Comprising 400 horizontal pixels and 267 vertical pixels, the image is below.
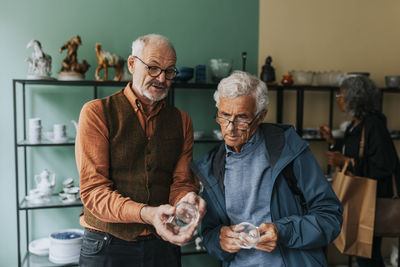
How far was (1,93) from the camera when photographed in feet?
9.19

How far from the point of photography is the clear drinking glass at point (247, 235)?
4.33 ft

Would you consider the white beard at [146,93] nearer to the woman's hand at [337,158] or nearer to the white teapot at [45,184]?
the white teapot at [45,184]

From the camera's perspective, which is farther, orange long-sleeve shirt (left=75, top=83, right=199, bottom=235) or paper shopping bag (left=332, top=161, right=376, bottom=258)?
paper shopping bag (left=332, top=161, right=376, bottom=258)

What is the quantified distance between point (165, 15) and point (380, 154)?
81.5 inches

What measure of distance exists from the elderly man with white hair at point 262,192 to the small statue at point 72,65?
1.48 meters

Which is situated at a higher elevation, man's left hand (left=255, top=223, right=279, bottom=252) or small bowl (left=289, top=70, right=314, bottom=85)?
small bowl (left=289, top=70, right=314, bottom=85)

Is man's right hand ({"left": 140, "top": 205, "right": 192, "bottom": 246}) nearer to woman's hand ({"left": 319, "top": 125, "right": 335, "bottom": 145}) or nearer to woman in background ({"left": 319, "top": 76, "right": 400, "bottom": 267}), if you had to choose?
woman in background ({"left": 319, "top": 76, "right": 400, "bottom": 267})

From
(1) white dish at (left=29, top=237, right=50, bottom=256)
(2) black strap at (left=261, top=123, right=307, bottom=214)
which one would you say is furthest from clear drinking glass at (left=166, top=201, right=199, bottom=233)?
(1) white dish at (left=29, top=237, right=50, bottom=256)

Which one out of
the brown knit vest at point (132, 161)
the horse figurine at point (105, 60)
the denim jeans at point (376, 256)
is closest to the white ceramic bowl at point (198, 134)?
the horse figurine at point (105, 60)

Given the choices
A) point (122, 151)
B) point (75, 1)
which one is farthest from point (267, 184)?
point (75, 1)

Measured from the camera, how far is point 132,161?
1552mm

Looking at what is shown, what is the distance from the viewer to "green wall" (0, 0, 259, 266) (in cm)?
281

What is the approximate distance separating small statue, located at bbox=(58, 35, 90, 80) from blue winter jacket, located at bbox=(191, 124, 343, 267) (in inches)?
64.1

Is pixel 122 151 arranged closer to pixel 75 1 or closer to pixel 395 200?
pixel 75 1
